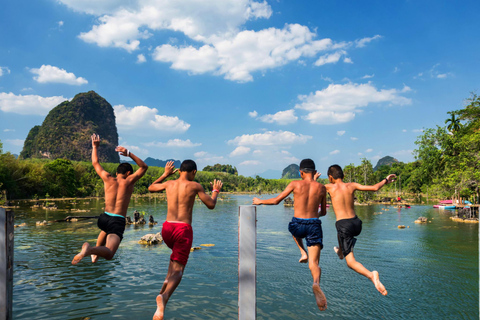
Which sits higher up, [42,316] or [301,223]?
[301,223]

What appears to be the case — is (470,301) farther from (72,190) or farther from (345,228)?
(72,190)

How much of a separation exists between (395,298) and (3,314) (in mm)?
15579

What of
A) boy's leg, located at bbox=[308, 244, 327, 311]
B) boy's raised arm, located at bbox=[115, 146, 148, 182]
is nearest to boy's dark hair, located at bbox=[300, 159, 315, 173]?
boy's leg, located at bbox=[308, 244, 327, 311]

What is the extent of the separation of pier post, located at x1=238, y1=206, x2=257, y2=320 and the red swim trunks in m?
1.06

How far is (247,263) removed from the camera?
4.69m

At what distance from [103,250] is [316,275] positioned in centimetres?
352

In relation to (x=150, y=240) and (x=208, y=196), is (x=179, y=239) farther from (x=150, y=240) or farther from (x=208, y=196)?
(x=150, y=240)

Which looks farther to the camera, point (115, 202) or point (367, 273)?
point (115, 202)

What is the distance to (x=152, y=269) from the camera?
1928cm

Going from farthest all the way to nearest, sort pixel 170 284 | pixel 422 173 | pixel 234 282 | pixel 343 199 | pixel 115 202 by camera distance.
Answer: pixel 422 173, pixel 234 282, pixel 115 202, pixel 343 199, pixel 170 284

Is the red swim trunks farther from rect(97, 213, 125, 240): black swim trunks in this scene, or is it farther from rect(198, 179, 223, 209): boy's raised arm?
rect(97, 213, 125, 240): black swim trunks

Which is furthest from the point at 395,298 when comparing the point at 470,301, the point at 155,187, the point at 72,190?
the point at 72,190

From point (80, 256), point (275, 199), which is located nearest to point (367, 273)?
point (275, 199)

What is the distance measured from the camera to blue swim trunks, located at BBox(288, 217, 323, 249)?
5.66 meters
